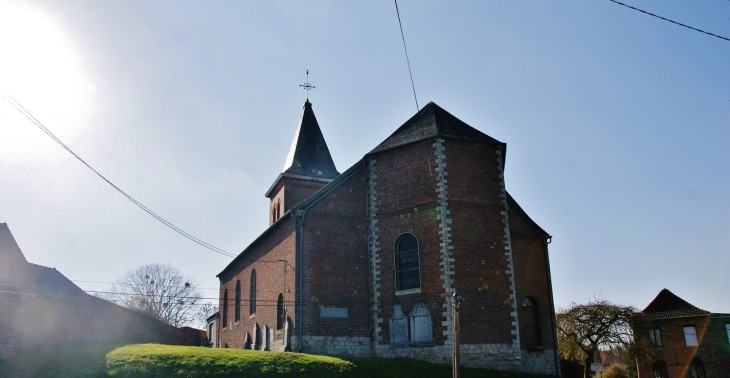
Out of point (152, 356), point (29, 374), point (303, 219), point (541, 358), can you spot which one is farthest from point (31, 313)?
point (541, 358)

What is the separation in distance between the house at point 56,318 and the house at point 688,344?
3261cm

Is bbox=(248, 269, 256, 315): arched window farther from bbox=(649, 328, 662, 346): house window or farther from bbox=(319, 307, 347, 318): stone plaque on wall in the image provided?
bbox=(649, 328, 662, 346): house window

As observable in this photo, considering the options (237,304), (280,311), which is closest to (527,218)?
(280,311)

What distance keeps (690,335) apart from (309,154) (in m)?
29.6

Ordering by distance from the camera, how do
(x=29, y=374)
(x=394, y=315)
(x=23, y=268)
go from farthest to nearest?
(x=23, y=268), (x=394, y=315), (x=29, y=374)

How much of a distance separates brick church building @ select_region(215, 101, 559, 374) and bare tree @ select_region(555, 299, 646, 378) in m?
7.63

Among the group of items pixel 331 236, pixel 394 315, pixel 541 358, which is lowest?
pixel 541 358

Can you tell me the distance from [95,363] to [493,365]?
44.6 feet

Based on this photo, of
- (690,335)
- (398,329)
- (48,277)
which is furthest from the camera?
(690,335)

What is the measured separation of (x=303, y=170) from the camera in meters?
38.5

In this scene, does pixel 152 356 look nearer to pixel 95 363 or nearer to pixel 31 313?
pixel 95 363

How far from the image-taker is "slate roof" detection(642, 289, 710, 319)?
43263 mm

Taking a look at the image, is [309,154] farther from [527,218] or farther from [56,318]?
[56,318]

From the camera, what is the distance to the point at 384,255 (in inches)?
953
